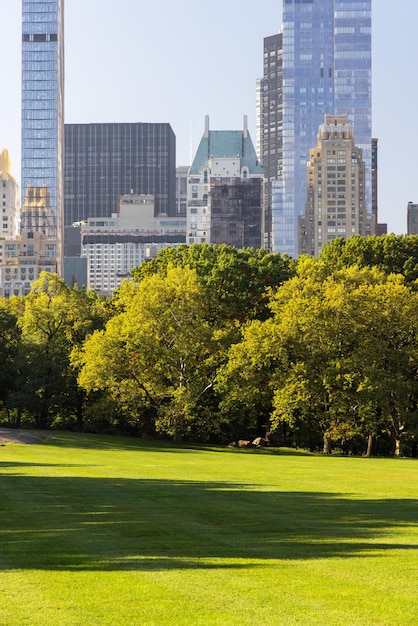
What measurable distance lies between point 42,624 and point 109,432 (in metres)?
71.9

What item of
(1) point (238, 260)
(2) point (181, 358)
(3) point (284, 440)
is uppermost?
(1) point (238, 260)

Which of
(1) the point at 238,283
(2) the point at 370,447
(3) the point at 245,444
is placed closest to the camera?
(2) the point at 370,447

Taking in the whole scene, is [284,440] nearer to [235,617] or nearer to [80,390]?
[80,390]

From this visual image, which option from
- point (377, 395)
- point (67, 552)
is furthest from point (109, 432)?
point (67, 552)

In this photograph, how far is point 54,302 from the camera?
291 ft

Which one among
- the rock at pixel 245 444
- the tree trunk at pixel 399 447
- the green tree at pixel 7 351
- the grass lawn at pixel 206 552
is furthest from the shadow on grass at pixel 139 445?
the grass lawn at pixel 206 552

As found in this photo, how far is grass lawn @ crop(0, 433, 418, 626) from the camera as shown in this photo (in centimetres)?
1422

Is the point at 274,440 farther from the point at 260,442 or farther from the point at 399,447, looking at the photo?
the point at 399,447

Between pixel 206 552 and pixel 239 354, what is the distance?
5528 centimetres

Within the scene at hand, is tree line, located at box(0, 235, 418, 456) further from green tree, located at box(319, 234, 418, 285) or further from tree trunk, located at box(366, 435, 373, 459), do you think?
tree trunk, located at box(366, 435, 373, 459)

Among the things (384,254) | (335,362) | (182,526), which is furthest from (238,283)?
(182,526)

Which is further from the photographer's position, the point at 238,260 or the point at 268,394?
the point at 238,260

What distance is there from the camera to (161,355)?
7762 cm

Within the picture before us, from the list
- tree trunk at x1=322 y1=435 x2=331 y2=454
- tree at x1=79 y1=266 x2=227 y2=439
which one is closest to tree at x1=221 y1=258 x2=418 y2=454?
tree trunk at x1=322 y1=435 x2=331 y2=454
